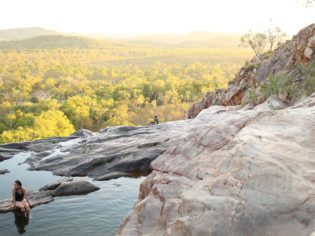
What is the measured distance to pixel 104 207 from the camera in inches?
1099

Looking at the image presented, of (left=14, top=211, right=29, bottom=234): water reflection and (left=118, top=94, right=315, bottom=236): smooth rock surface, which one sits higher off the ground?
(left=118, top=94, right=315, bottom=236): smooth rock surface

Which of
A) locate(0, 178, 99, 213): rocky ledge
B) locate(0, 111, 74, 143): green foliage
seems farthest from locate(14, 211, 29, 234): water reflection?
locate(0, 111, 74, 143): green foliage

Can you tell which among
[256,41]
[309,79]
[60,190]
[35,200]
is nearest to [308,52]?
[309,79]

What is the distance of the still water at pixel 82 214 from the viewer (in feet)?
80.3

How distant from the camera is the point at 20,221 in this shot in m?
26.2

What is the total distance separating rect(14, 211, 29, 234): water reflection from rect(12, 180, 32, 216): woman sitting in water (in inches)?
12.6

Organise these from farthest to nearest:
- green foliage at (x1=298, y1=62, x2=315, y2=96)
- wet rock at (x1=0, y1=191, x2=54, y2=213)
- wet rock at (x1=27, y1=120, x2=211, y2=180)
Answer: wet rock at (x1=27, y1=120, x2=211, y2=180) → green foliage at (x1=298, y1=62, x2=315, y2=96) → wet rock at (x1=0, y1=191, x2=54, y2=213)

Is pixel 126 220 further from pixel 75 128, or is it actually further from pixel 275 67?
pixel 75 128

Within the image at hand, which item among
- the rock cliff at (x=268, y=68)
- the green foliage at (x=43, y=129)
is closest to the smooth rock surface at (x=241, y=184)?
the rock cliff at (x=268, y=68)

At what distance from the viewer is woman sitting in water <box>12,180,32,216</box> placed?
27.2 metres

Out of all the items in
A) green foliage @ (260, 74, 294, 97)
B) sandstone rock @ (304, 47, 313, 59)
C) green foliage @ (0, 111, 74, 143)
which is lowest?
green foliage @ (0, 111, 74, 143)

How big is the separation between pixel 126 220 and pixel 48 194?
17.5 m

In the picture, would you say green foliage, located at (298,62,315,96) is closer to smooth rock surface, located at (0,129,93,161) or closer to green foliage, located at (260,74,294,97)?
green foliage, located at (260,74,294,97)

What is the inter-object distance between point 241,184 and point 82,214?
17168mm
